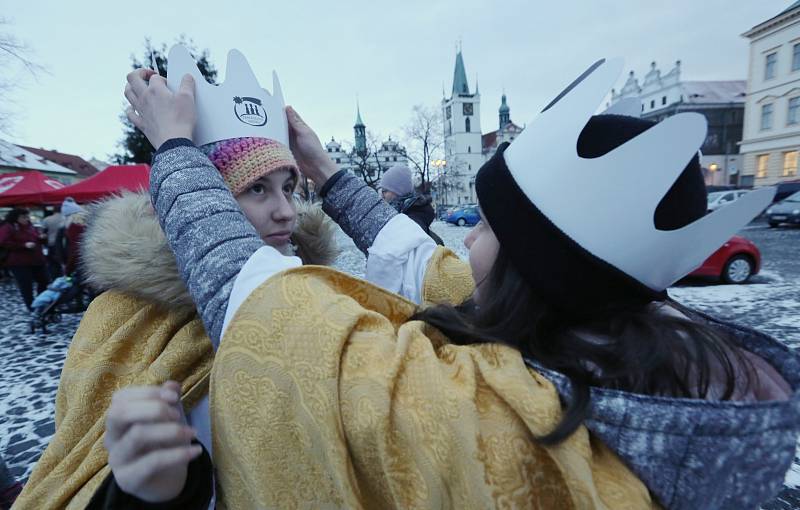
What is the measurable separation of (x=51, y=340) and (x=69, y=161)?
47614 mm

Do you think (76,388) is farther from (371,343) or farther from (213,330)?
(371,343)

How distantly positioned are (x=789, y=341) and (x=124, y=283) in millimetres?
6202

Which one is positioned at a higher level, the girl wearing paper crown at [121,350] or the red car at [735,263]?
the girl wearing paper crown at [121,350]

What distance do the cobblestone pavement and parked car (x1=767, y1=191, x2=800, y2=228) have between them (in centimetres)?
652

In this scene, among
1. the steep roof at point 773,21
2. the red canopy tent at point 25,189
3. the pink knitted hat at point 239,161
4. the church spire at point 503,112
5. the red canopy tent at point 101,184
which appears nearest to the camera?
the pink knitted hat at point 239,161

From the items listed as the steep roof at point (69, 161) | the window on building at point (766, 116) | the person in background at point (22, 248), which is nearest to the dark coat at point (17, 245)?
the person in background at point (22, 248)

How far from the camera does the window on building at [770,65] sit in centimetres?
2568

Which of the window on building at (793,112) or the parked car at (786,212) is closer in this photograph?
the parked car at (786,212)

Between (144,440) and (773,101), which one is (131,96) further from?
(773,101)

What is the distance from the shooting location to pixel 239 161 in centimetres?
118

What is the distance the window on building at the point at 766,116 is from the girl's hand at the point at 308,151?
3642cm

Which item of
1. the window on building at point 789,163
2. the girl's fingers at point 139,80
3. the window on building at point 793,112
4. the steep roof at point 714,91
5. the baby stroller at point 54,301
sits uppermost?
the steep roof at point 714,91

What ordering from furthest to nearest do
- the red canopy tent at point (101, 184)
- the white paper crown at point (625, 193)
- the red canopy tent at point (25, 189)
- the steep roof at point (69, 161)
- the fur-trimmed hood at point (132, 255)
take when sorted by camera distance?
the steep roof at point (69, 161) < the red canopy tent at point (25, 189) < the red canopy tent at point (101, 184) < the fur-trimmed hood at point (132, 255) < the white paper crown at point (625, 193)

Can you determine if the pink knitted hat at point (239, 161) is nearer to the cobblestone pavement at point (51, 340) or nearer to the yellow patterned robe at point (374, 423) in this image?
the yellow patterned robe at point (374, 423)
